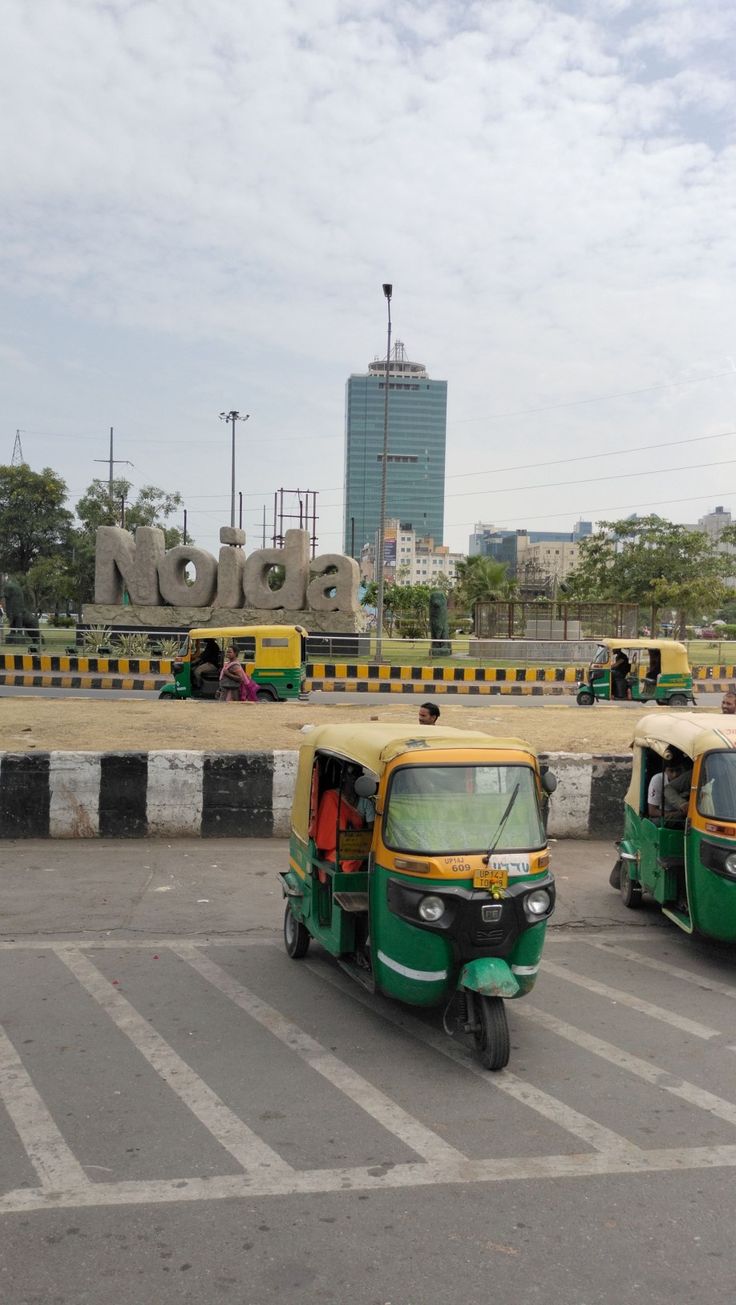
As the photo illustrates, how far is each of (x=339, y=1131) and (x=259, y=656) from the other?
61.3 feet

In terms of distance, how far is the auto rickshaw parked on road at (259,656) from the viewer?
2286cm

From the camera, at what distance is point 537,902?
5.77 m

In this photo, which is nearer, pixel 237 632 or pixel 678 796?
pixel 678 796

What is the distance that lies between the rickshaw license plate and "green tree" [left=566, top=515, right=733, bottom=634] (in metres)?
46.8

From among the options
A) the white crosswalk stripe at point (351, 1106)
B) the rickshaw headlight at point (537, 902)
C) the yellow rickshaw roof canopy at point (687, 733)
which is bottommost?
the white crosswalk stripe at point (351, 1106)

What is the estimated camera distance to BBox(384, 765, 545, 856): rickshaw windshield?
5.79 metres

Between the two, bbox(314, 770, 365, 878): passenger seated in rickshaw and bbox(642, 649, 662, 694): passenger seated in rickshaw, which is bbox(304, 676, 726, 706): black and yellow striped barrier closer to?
bbox(642, 649, 662, 694): passenger seated in rickshaw

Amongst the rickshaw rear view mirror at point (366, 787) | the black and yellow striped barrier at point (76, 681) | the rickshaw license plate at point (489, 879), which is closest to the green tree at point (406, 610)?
the black and yellow striped barrier at point (76, 681)

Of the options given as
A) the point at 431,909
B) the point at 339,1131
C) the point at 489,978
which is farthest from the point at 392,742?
the point at 339,1131

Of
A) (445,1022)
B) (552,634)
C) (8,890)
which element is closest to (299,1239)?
(445,1022)

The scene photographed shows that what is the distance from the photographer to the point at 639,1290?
11.8ft

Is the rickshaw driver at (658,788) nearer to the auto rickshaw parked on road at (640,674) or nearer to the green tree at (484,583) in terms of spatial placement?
the auto rickshaw parked on road at (640,674)

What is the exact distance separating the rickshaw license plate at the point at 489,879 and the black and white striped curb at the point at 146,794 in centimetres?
515

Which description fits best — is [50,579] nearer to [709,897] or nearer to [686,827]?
[686,827]
